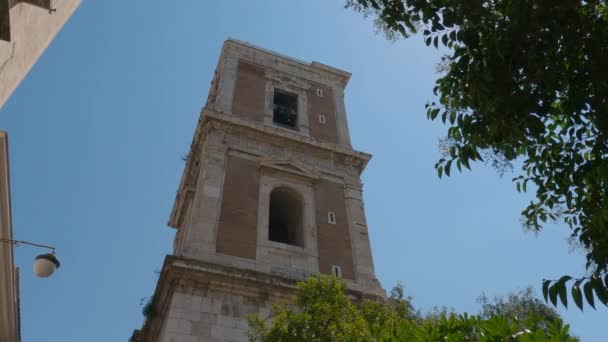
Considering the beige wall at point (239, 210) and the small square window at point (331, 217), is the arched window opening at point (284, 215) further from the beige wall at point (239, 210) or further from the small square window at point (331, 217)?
the beige wall at point (239, 210)

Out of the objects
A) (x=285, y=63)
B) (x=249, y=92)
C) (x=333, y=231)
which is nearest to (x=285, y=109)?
(x=249, y=92)

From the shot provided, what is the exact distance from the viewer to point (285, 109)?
2080 centimetres

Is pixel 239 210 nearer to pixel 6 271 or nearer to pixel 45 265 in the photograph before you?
pixel 6 271

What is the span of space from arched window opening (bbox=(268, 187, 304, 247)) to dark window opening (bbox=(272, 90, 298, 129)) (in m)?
3.54

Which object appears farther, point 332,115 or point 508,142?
point 332,115

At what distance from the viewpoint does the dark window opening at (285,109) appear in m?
20.3

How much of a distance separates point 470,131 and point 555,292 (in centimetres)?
228

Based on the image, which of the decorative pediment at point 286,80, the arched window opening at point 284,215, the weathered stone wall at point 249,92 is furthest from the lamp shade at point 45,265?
the decorative pediment at point 286,80

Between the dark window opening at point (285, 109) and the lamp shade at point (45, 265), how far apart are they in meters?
12.3

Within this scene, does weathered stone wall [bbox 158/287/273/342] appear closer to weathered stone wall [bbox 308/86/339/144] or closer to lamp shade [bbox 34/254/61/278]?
lamp shade [bbox 34/254/61/278]

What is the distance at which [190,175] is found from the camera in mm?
18391

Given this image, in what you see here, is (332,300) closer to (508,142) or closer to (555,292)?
(508,142)

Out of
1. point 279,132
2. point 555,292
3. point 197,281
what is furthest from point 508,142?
point 279,132

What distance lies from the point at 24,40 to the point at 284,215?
1302cm
